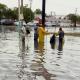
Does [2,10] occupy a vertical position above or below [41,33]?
below

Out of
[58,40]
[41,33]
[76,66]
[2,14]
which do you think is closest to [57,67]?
[76,66]

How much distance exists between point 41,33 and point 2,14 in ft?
307

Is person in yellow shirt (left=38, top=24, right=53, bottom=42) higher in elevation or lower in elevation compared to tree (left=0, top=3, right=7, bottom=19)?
higher

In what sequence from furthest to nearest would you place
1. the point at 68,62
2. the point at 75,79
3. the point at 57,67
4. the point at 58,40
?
the point at 58,40 < the point at 68,62 < the point at 57,67 < the point at 75,79

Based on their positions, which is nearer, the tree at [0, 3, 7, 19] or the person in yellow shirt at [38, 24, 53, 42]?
the person in yellow shirt at [38, 24, 53, 42]

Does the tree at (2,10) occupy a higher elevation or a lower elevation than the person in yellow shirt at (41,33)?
lower

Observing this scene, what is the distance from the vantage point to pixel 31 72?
13.3 metres

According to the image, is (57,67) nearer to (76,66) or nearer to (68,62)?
(76,66)

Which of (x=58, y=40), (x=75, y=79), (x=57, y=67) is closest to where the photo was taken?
(x=75, y=79)

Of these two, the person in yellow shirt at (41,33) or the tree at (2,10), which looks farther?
the tree at (2,10)

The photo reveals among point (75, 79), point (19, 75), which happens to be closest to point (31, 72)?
point (19, 75)

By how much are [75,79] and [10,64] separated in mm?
4261

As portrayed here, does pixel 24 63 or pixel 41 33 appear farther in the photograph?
pixel 41 33

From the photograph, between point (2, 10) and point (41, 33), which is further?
point (2, 10)
